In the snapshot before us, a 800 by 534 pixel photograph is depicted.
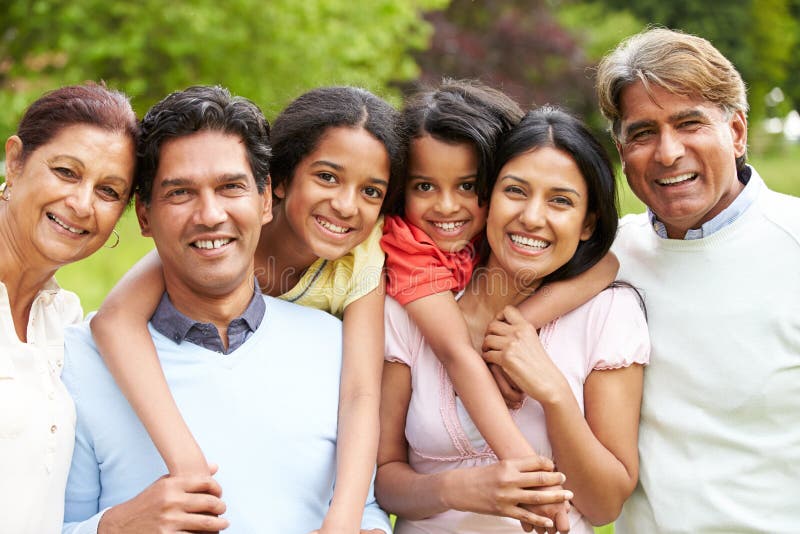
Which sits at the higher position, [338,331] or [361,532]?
[338,331]

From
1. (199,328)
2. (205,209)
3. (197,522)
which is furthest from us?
(199,328)

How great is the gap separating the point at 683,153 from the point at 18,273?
2.19m

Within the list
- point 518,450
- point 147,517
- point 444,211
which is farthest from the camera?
point 444,211

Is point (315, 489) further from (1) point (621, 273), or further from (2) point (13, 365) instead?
(1) point (621, 273)

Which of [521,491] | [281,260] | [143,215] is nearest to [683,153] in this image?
[521,491]

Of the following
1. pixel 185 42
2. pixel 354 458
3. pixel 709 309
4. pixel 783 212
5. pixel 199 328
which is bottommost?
pixel 354 458

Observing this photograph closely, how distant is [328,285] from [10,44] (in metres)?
11.2

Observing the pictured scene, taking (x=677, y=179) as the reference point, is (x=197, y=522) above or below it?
below

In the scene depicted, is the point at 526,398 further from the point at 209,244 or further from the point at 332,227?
the point at 209,244

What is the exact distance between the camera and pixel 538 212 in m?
2.87

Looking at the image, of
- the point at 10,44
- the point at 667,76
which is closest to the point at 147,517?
the point at 667,76

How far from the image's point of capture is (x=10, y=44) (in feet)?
40.7

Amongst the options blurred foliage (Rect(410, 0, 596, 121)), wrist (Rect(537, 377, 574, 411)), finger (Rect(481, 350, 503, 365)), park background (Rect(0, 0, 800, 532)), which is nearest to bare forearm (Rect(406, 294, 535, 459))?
finger (Rect(481, 350, 503, 365))

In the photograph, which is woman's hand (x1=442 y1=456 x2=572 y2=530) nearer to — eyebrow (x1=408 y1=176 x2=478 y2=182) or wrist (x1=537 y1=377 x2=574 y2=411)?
wrist (x1=537 y1=377 x2=574 y2=411)
